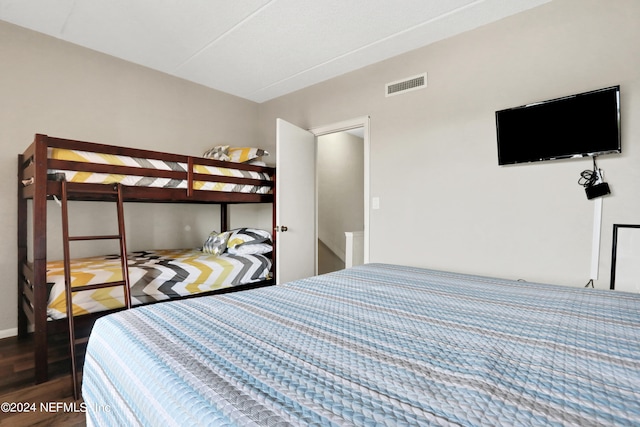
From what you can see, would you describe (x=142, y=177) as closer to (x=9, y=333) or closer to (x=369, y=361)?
(x=9, y=333)

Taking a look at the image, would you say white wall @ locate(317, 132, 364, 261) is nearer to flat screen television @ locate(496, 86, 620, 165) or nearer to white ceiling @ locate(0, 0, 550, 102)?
white ceiling @ locate(0, 0, 550, 102)

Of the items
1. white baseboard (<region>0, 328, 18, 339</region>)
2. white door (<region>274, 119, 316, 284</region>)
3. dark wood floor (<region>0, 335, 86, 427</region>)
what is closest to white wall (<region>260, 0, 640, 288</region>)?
white door (<region>274, 119, 316, 284</region>)

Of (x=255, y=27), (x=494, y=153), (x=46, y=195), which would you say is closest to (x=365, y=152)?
(x=494, y=153)

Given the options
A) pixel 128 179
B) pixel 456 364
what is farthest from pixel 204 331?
pixel 128 179

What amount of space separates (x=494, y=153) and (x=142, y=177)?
2716mm

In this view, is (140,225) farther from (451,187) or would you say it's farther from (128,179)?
(451,187)

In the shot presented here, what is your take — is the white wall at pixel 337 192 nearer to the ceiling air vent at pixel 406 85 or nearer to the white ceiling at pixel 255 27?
the white ceiling at pixel 255 27

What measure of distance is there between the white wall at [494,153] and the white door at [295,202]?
25.5 inches

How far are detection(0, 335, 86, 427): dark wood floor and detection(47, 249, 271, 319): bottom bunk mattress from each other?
38 centimetres

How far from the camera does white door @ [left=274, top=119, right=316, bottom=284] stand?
3059mm

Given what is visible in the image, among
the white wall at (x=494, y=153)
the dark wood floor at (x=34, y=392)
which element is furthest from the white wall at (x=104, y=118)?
the white wall at (x=494, y=153)

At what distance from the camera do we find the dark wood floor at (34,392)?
1528 mm

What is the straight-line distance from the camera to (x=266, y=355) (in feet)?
2.39

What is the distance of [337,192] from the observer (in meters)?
4.87
